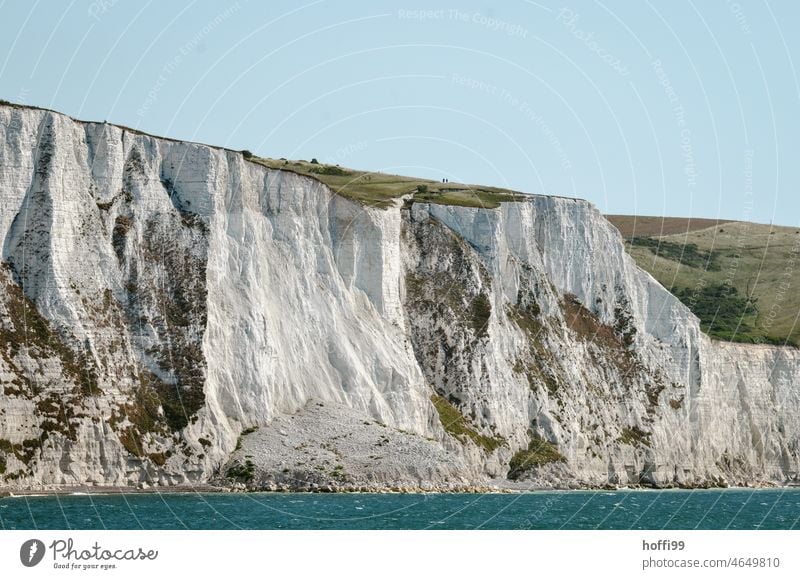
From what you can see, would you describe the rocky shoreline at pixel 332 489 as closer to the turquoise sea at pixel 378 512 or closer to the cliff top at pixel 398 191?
the turquoise sea at pixel 378 512

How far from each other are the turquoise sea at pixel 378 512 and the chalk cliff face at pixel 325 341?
19.5 feet

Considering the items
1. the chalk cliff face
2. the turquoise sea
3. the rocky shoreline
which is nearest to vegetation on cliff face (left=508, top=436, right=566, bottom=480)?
the chalk cliff face

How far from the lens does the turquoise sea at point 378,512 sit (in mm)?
57438

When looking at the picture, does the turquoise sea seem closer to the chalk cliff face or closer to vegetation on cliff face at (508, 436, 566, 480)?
the chalk cliff face

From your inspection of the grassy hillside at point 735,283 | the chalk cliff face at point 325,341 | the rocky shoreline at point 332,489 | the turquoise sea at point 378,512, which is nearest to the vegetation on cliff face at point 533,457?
the chalk cliff face at point 325,341

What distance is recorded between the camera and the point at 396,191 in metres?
119

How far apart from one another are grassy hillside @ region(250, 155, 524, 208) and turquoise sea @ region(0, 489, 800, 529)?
30305mm

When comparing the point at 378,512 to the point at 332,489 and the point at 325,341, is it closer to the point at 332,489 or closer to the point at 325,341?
the point at 332,489

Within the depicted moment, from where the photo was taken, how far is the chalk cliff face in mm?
77438

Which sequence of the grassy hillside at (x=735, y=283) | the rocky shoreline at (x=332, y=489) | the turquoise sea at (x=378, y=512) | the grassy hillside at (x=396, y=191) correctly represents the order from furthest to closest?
the grassy hillside at (x=735, y=283) < the grassy hillside at (x=396, y=191) < the rocky shoreline at (x=332, y=489) < the turquoise sea at (x=378, y=512)

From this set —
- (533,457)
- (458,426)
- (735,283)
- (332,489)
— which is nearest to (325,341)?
(458,426)

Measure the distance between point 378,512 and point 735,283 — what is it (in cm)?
12125

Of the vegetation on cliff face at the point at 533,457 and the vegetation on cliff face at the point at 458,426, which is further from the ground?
the vegetation on cliff face at the point at 458,426

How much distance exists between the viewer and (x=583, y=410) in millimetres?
113062
